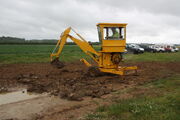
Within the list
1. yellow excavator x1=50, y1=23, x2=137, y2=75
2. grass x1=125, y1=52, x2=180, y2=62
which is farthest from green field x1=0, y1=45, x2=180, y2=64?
yellow excavator x1=50, y1=23, x2=137, y2=75

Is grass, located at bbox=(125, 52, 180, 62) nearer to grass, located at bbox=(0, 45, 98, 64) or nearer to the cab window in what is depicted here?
grass, located at bbox=(0, 45, 98, 64)

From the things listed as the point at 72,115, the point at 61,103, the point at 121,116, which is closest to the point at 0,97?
the point at 61,103

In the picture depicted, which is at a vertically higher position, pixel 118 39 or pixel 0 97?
pixel 118 39

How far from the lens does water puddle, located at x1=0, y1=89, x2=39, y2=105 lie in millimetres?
7652

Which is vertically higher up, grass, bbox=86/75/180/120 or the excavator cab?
the excavator cab

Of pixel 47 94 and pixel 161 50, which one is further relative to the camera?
pixel 161 50

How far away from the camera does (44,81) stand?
10609mm

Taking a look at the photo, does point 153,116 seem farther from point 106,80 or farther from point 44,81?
point 44,81

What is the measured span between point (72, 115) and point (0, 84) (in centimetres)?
592

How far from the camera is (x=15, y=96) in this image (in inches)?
323

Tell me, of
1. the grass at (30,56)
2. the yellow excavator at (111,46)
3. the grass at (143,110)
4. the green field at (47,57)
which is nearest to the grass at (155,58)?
the green field at (47,57)

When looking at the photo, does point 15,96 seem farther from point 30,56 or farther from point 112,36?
point 30,56

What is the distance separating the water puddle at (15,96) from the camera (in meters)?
7.65

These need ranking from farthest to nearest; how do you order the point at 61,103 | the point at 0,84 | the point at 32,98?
the point at 0,84 < the point at 32,98 < the point at 61,103
